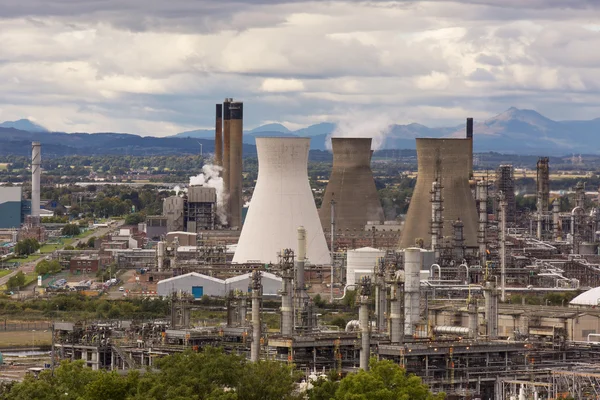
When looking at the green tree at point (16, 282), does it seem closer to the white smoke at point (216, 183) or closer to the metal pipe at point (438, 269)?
the metal pipe at point (438, 269)

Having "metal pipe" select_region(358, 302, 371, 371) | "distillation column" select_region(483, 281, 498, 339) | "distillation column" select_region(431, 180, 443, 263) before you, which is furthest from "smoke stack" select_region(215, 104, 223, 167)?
"metal pipe" select_region(358, 302, 371, 371)

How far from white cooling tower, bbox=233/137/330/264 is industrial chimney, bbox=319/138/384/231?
13161mm

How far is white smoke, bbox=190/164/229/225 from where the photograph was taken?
93375 millimetres

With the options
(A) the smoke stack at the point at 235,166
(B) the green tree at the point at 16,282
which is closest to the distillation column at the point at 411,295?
(B) the green tree at the point at 16,282

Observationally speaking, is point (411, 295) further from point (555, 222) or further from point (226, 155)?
point (226, 155)

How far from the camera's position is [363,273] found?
194 feet

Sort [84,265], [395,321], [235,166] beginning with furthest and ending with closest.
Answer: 1. [235,166]
2. [84,265]
3. [395,321]

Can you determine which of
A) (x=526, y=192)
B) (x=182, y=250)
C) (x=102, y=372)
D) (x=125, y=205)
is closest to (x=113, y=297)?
(x=182, y=250)

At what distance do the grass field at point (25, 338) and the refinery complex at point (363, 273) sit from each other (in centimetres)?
498

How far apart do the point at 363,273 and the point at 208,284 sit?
20.6 ft

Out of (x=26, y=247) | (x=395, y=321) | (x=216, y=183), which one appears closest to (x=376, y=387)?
(x=395, y=321)

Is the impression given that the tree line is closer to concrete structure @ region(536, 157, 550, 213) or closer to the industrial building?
concrete structure @ region(536, 157, 550, 213)

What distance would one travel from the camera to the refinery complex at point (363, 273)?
120ft

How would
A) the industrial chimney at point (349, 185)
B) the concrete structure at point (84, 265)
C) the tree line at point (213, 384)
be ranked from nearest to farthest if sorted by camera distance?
the tree line at point (213, 384), the concrete structure at point (84, 265), the industrial chimney at point (349, 185)
